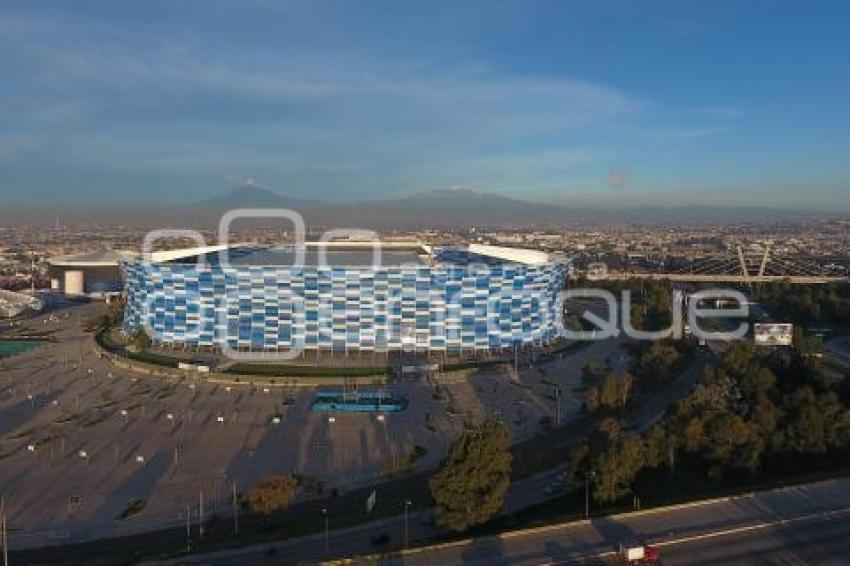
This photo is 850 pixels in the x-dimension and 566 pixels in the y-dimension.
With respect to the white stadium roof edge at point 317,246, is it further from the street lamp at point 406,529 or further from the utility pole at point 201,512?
the utility pole at point 201,512

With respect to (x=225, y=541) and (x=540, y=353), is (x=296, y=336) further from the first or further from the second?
(x=225, y=541)

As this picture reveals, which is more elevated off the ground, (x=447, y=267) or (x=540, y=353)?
(x=447, y=267)

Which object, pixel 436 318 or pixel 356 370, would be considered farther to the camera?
pixel 436 318

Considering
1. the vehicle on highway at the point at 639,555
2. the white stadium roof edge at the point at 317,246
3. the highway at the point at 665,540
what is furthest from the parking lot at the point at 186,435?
the white stadium roof edge at the point at 317,246

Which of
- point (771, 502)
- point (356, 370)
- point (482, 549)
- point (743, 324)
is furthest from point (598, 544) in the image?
point (743, 324)

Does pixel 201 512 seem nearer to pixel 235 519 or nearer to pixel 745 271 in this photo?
pixel 235 519

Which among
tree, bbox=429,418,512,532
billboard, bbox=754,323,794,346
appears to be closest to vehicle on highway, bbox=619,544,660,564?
tree, bbox=429,418,512,532

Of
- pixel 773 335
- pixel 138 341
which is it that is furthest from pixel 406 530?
pixel 773 335
